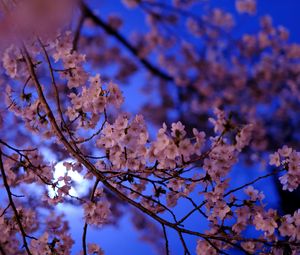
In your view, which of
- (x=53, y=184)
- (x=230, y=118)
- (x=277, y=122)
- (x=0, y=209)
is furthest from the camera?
(x=277, y=122)

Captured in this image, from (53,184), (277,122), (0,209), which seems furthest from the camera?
(277,122)

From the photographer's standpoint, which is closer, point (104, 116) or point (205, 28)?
point (104, 116)

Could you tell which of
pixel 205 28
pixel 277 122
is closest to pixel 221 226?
pixel 277 122

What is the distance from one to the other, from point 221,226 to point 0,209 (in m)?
1.69

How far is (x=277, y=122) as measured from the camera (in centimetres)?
1009

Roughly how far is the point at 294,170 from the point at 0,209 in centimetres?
219

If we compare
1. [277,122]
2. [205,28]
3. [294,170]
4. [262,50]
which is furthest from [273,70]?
[294,170]

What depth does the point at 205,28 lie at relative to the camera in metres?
10.6

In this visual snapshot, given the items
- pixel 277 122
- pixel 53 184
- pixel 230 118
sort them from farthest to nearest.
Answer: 1. pixel 277 122
2. pixel 53 184
3. pixel 230 118

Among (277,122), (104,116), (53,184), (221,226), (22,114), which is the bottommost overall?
(221,226)

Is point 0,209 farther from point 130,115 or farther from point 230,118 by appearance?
point 230,118

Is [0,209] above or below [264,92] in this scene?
below

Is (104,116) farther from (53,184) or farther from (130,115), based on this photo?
(53,184)

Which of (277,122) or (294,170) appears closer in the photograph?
(294,170)
